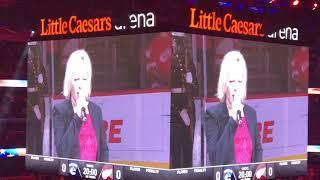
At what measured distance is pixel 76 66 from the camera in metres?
10.8

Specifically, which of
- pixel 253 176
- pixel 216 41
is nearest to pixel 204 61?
pixel 216 41

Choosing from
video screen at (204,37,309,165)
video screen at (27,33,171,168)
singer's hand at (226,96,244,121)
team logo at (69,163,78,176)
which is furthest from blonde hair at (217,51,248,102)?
team logo at (69,163,78,176)

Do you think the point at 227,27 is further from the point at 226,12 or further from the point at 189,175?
the point at 189,175

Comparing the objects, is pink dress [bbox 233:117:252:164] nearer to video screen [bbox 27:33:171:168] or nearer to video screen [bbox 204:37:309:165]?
video screen [bbox 204:37:309:165]

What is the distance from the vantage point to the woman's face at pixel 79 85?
10680mm

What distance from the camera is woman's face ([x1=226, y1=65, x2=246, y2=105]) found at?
400 inches

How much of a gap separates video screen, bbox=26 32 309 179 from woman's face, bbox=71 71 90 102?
0.05 feet

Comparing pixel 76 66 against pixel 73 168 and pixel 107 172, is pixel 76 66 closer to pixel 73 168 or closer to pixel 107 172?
pixel 73 168

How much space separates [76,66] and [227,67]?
2.48m

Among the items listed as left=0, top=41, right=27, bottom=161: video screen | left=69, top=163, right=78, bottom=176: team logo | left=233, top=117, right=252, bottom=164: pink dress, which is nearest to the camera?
left=233, top=117, right=252, bottom=164: pink dress

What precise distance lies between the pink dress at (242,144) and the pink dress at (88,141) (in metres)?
2.21

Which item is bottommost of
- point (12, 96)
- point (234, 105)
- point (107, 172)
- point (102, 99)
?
point (107, 172)

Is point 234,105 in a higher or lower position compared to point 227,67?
lower

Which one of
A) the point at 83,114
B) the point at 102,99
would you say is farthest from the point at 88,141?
the point at 102,99
